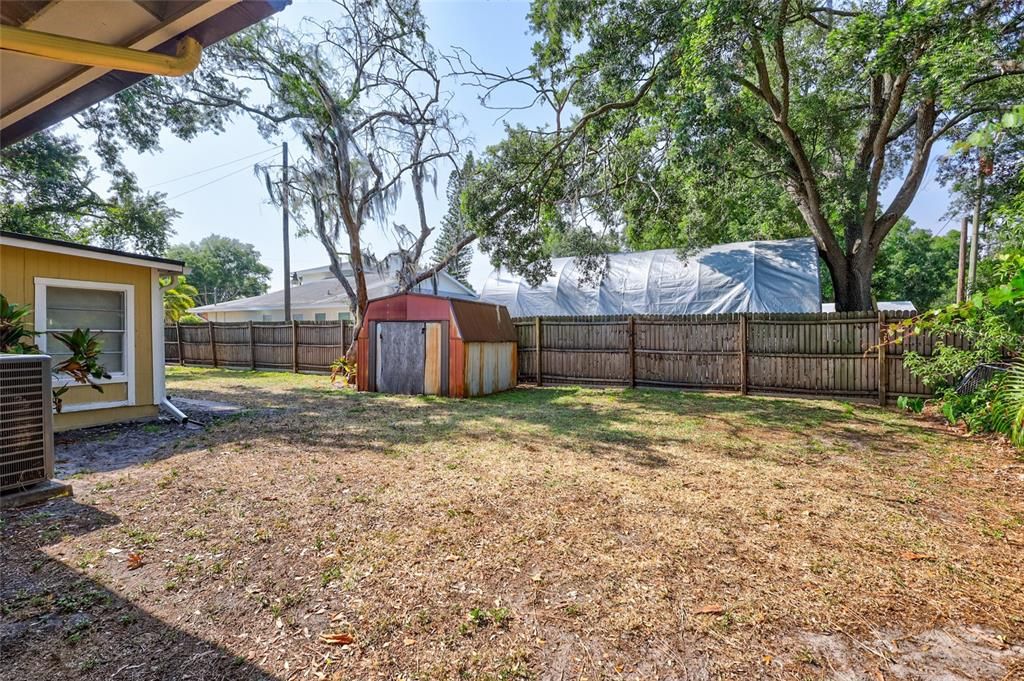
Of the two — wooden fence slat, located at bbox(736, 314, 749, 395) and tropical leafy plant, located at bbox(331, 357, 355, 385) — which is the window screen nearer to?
tropical leafy plant, located at bbox(331, 357, 355, 385)

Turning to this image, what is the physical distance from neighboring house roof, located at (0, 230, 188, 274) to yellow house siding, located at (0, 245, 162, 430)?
0.11 metres

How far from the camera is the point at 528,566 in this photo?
246 centimetres

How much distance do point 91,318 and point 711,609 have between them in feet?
25.6

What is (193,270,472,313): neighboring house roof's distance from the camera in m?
20.6

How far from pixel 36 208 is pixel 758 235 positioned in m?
25.2

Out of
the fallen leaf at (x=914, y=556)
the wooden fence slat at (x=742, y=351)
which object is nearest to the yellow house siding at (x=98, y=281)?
the fallen leaf at (x=914, y=556)

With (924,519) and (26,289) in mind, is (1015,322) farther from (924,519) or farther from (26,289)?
(26,289)

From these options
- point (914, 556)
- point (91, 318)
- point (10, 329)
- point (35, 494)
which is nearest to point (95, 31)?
point (35, 494)

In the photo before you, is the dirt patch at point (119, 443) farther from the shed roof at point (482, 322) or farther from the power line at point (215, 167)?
the power line at point (215, 167)

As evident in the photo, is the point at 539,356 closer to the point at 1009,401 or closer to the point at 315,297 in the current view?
the point at 1009,401

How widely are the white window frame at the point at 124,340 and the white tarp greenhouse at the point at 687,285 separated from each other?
7198 millimetres

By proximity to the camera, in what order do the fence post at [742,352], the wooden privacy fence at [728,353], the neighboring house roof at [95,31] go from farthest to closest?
1. the fence post at [742,352]
2. the wooden privacy fence at [728,353]
3. the neighboring house roof at [95,31]

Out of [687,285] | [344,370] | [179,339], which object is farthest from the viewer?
[179,339]

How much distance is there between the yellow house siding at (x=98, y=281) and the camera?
510 cm
